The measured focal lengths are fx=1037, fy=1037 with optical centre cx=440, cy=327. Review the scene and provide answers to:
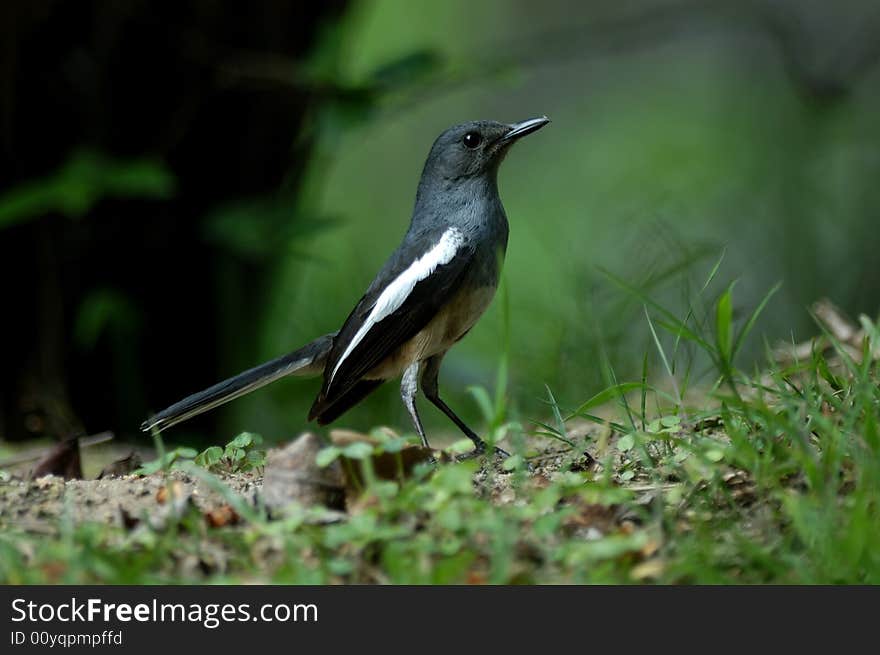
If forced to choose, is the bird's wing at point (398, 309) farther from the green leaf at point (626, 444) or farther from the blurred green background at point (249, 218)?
the green leaf at point (626, 444)

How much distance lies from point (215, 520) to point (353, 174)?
42.2 ft

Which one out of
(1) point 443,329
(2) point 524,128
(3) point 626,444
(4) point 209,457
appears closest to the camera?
(3) point 626,444

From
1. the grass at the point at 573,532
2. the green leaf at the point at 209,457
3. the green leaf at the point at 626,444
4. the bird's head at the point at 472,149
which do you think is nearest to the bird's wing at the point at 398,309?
the bird's head at the point at 472,149

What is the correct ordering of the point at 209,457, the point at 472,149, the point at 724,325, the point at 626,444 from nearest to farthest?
1. the point at 724,325
2. the point at 626,444
3. the point at 209,457
4. the point at 472,149

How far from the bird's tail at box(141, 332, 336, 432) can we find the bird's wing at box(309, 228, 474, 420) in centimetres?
16

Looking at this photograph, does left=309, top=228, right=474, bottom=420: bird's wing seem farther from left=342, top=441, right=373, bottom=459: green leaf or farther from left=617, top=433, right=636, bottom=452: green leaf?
left=342, top=441, right=373, bottom=459: green leaf

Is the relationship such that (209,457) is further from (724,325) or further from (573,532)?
(724,325)

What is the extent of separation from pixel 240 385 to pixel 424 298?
838mm

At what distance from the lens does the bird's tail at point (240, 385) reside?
13.8 feet

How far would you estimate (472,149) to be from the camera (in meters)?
4.73

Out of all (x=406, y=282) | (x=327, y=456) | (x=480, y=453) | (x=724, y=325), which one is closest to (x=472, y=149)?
(x=406, y=282)

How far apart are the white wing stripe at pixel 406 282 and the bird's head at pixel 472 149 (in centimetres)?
44

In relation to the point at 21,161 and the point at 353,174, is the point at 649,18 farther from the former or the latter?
the point at 353,174
